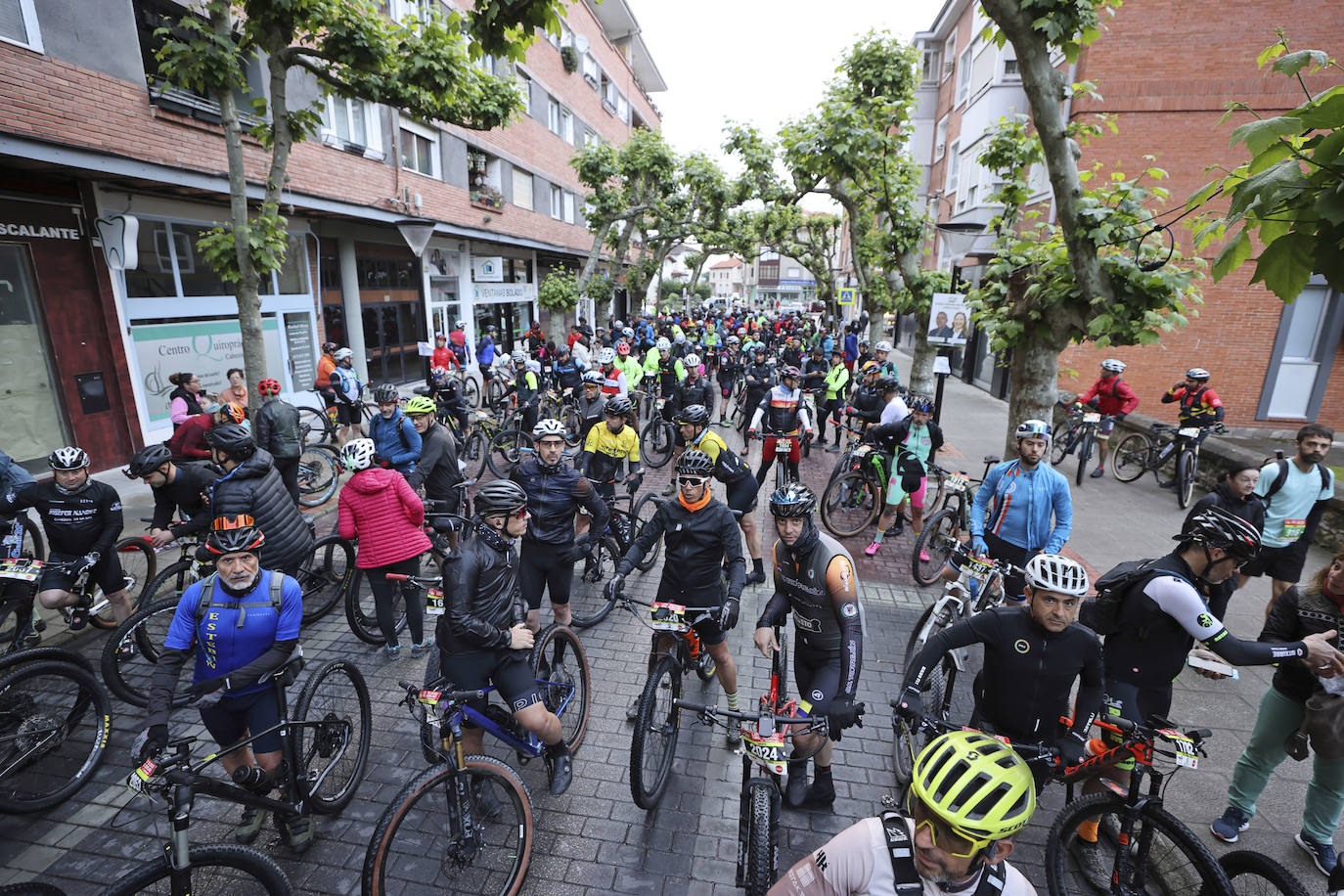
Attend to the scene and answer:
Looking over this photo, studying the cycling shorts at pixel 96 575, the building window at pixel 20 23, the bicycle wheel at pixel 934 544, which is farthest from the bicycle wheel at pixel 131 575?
the bicycle wheel at pixel 934 544

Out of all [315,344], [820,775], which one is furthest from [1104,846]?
[315,344]

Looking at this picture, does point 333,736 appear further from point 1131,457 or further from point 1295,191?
point 1131,457

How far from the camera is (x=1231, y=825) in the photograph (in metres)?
3.66

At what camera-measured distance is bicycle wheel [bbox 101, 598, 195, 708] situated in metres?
4.68

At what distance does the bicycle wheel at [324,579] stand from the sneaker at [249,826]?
2.39 meters

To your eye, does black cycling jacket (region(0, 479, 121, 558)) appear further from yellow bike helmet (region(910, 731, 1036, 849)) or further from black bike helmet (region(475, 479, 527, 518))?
yellow bike helmet (region(910, 731, 1036, 849))

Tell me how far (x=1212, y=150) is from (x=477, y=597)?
19064 millimetres

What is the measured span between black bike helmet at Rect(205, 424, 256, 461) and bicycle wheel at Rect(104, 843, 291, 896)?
10.6 feet

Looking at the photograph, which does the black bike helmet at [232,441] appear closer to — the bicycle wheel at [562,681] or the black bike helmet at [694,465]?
the bicycle wheel at [562,681]

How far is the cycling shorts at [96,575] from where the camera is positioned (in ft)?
16.7

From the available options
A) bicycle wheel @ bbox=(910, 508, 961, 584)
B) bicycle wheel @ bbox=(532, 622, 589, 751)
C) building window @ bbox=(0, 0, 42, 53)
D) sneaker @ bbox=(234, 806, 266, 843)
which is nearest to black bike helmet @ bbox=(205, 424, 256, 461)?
sneaker @ bbox=(234, 806, 266, 843)

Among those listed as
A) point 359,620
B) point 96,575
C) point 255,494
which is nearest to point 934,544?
point 359,620

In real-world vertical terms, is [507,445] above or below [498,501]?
below

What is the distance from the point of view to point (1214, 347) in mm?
15281
